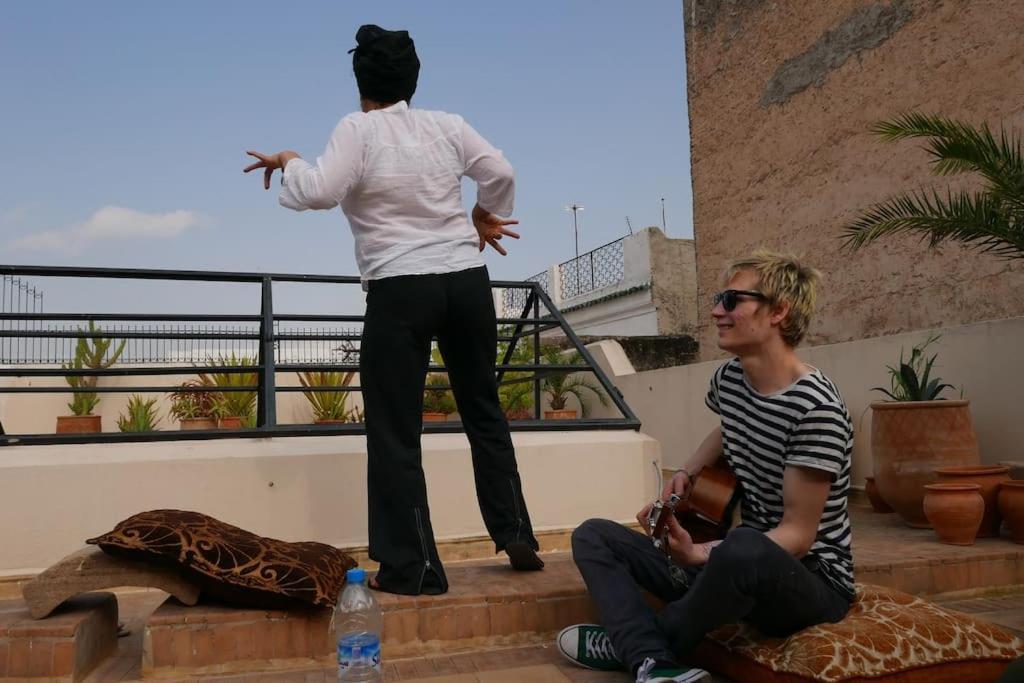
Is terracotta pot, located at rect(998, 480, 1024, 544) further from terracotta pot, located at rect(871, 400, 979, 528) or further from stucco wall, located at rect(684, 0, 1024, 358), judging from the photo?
stucco wall, located at rect(684, 0, 1024, 358)

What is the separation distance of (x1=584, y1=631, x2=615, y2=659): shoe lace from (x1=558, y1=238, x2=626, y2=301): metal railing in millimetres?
14731

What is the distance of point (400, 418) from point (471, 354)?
344 mm

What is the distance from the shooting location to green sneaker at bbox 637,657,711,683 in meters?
2.12

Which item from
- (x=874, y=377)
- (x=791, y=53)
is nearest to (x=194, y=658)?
(x=874, y=377)

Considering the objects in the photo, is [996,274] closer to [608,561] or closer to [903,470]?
[903,470]

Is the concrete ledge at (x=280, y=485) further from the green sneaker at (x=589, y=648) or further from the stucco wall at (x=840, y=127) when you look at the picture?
the stucco wall at (x=840, y=127)

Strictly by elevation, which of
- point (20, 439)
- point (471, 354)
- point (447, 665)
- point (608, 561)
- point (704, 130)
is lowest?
point (447, 665)

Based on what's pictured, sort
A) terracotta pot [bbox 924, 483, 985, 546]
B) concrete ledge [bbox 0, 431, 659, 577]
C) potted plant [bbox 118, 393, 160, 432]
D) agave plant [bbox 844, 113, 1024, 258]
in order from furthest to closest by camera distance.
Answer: potted plant [bbox 118, 393, 160, 432] < agave plant [bbox 844, 113, 1024, 258] < terracotta pot [bbox 924, 483, 985, 546] < concrete ledge [bbox 0, 431, 659, 577]

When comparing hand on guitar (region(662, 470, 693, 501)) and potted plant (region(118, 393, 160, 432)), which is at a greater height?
potted plant (region(118, 393, 160, 432))

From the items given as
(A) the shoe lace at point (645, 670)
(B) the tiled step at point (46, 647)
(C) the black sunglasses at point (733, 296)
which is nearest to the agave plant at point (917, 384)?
(C) the black sunglasses at point (733, 296)

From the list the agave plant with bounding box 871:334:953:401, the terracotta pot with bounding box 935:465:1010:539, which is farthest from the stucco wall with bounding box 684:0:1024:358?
the terracotta pot with bounding box 935:465:1010:539

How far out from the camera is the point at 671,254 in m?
15.9

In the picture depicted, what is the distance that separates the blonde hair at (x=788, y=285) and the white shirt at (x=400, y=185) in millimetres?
947

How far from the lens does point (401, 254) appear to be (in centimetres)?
278
